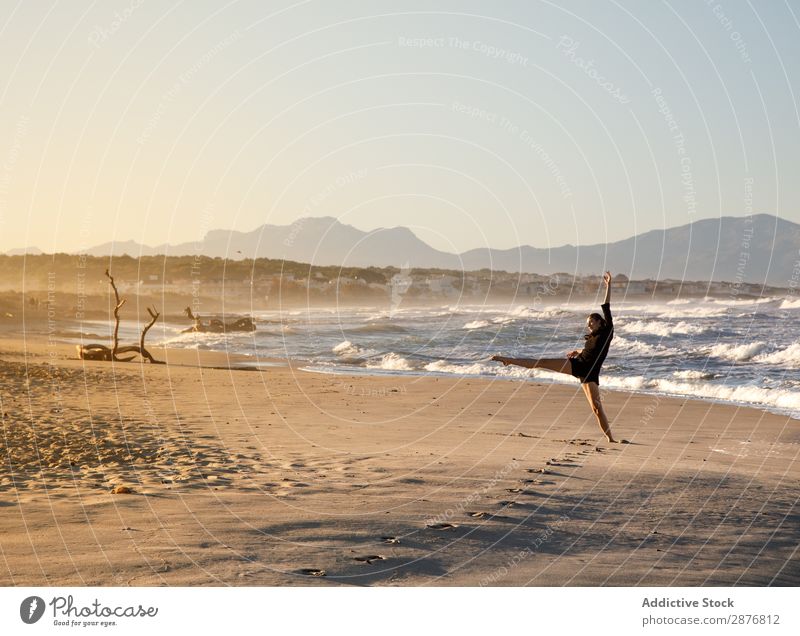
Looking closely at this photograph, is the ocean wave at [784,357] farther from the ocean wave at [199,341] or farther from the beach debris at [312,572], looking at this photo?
the beach debris at [312,572]

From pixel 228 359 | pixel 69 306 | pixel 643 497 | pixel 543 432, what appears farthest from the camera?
pixel 69 306

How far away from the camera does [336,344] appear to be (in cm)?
4641

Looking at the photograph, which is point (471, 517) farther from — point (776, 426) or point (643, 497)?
point (776, 426)

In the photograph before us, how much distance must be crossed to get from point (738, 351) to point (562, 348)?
26.8 ft

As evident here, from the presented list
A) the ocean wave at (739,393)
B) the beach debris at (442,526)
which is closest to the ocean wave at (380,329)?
the ocean wave at (739,393)

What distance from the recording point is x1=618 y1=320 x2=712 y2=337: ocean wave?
4415cm

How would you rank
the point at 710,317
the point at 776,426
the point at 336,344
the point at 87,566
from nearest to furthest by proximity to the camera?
the point at 87,566 → the point at 776,426 → the point at 336,344 → the point at 710,317

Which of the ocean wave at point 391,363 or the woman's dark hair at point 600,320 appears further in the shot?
the ocean wave at point 391,363

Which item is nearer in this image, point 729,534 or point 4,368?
point 729,534

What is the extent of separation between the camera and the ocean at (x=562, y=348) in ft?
91.5

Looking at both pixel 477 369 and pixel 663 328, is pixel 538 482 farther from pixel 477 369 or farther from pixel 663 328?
pixel 663 328

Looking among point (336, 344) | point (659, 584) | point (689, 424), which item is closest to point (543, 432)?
point (689, 424)

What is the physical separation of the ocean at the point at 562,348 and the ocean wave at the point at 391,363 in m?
0.05

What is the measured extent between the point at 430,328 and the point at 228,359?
70.2ft
